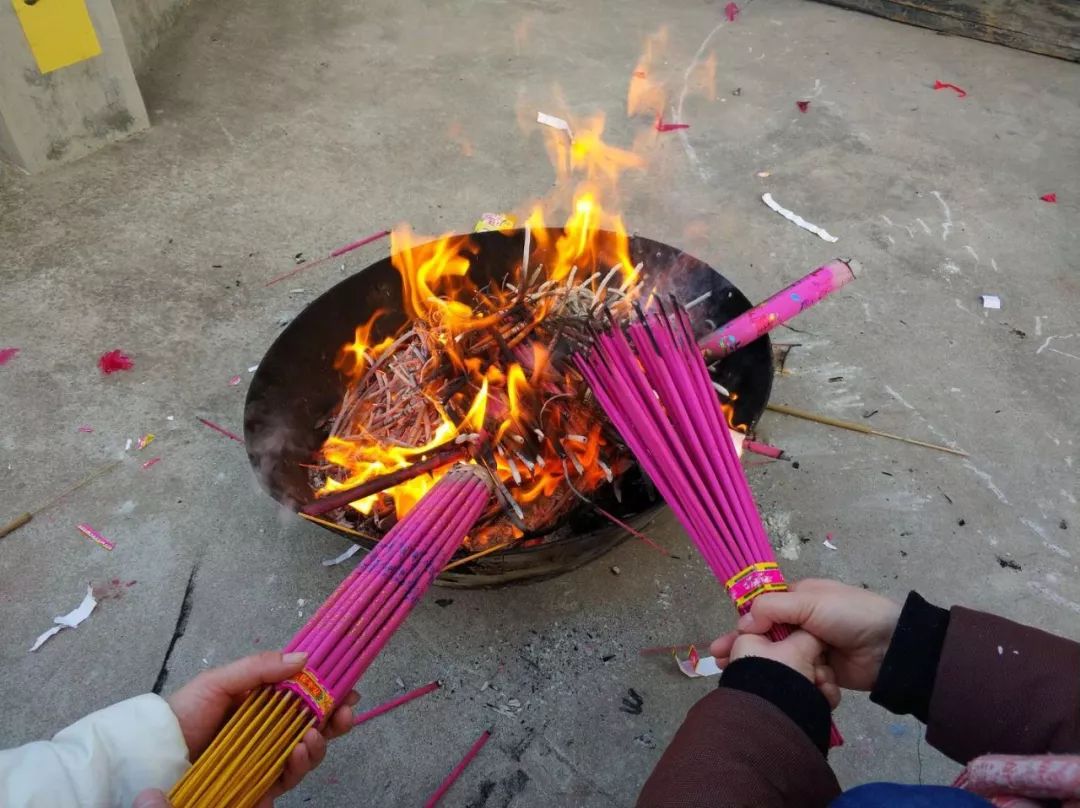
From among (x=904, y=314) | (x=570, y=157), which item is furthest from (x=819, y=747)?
(x=570, y=157)

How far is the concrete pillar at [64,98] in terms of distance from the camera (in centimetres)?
346

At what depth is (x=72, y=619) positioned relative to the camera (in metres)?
2.23

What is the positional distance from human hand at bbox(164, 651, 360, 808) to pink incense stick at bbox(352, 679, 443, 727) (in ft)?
2.21

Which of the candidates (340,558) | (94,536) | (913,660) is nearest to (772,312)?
(913,660)

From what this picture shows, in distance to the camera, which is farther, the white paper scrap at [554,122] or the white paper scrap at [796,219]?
the white paper scrap at [554,122]

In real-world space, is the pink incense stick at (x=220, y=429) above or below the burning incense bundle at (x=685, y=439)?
below

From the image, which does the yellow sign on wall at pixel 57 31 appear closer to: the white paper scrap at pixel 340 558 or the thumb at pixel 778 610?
the white paper scrap at pixel 340 558

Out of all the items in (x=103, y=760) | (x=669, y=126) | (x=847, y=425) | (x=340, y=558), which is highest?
(x=103, y=760)

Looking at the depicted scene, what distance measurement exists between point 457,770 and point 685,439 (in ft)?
3.40

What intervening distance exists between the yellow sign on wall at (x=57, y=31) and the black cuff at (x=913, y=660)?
4087mm

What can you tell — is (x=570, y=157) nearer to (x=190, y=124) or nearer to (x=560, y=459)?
(x=190, y=124)

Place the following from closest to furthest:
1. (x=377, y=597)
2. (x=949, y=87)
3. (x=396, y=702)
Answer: (x=377, y=597)
(x=396, y=702)
(x=949, y=87)

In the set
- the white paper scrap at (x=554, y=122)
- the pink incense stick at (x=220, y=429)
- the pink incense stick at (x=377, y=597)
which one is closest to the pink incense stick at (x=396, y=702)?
the pink incense stick at (x=377, y=597)

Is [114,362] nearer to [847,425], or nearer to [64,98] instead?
[64,98]
